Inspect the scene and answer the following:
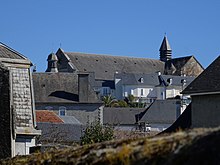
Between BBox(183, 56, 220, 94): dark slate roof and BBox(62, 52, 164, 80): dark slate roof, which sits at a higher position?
BBox(62, 52, 164, 80): dark slate roof

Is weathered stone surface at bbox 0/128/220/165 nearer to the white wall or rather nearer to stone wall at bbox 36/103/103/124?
the white wall

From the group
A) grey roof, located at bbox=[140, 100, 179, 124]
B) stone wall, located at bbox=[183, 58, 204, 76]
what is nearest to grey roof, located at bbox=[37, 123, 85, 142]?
grey roof, located at bbox=[140, 100, 179, 124]

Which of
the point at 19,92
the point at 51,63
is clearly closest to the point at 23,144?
the point at 19,92

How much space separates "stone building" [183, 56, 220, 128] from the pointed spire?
13995cm

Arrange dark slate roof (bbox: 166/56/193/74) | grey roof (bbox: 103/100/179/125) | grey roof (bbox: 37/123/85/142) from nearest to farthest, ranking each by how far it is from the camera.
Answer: grey roof (bbox: 37/123/85/142), grey roof (bbox: 103/100/179/125), dark slate roof (bbox: 166/56/193/74)

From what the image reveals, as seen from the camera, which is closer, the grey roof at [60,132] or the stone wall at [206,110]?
the stone wall at [206,110]

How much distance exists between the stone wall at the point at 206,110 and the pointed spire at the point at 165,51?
140 m

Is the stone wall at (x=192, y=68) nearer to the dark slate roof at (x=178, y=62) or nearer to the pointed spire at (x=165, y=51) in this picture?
the dark slate roof at (x=178, y=62)

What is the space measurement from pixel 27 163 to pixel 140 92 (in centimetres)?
13907

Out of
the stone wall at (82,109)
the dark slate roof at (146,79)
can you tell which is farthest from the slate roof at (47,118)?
the dark slate roof at (146,79)

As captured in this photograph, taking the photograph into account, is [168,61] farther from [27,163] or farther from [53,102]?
[27,163]

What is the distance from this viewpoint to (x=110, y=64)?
14975 centimetres

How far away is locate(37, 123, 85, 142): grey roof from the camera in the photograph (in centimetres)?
3906

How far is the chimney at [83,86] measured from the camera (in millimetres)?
81375
